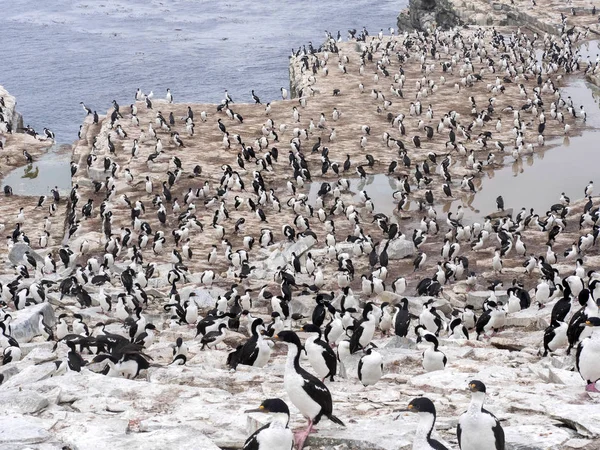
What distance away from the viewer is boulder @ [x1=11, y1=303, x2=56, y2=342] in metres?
20.9

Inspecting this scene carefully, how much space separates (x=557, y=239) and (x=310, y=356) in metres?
18.6

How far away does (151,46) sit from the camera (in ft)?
306

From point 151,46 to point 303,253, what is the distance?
69.4 metres

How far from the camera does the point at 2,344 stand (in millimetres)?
19484

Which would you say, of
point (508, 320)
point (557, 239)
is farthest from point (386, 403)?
point (557, 239)

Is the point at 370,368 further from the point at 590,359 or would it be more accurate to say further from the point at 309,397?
the point at 309,397

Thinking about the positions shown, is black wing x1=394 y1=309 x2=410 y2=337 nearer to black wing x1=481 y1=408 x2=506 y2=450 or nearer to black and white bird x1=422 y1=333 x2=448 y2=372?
black and white bird x1=422 y1=333 x2=448 y2=372

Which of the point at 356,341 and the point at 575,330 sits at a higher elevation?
the point at 575,330

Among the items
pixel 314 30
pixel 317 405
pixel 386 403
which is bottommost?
pixel 386 403

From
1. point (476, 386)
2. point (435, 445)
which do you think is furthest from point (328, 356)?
point (435, 445)

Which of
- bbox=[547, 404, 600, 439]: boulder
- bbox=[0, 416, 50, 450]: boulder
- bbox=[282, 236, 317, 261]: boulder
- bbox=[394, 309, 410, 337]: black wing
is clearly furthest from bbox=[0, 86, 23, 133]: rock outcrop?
bbox=[547, 404, 600, 439]: boulder

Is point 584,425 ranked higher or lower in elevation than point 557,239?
higher

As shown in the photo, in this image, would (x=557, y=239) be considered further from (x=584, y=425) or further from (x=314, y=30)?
(x=314, y=30)

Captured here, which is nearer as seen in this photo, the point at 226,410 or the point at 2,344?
the point at 226,410
